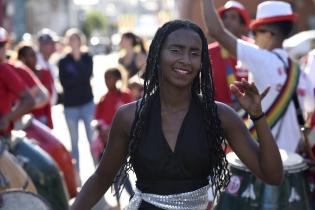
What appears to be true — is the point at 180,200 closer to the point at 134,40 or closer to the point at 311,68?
the point at 311,68

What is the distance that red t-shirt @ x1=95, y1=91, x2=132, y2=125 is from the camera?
27.5ft

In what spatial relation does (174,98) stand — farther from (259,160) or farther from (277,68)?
(277,68)

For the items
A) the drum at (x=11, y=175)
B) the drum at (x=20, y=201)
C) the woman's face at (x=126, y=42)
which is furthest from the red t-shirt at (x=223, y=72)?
the woman's face at (x=126, y=42)

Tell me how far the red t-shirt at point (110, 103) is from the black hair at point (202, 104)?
4854 millimetres

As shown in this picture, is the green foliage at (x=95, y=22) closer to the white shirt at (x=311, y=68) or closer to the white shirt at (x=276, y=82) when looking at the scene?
the white shirt at (x=311, y=68)

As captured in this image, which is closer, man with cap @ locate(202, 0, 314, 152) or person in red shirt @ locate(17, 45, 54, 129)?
man with cap @ locate(202, 0, 314, 152)

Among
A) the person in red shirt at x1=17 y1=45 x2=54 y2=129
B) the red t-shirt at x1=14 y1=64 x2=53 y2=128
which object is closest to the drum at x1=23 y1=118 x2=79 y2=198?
the red t-shirt at x1=14 y1=64 x2=53 y2=128

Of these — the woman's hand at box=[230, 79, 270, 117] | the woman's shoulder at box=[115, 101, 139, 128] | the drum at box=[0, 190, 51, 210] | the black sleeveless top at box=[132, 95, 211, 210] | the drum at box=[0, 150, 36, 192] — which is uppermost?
the woman's hand at box=[230, 79, 270, 117]

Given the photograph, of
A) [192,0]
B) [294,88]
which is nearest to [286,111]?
[294,88]

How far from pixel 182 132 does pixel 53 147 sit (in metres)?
3.84

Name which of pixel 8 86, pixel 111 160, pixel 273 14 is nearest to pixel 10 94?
pixel 8 86

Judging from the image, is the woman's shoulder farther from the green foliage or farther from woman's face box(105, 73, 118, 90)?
the green foliage

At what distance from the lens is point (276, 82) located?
5.04 meters

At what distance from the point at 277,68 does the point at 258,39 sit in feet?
1.43
